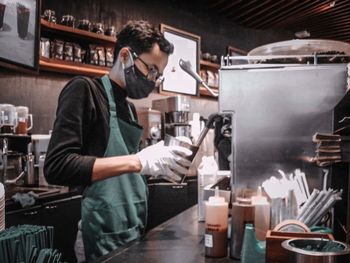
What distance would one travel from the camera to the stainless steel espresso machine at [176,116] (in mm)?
4812

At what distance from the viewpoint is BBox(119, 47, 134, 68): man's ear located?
203 cm

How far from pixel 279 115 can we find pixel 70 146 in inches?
34.5

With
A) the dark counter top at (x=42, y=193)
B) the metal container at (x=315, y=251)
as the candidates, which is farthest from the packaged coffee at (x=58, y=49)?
the metal container at (x=315, y=251)

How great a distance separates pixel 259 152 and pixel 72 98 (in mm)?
826

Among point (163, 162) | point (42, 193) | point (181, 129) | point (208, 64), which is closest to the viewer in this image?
point (163, 162)

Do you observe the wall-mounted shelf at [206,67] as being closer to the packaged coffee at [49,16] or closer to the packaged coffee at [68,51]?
the packaged coffee at [68,51]

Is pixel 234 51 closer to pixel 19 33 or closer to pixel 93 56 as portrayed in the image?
pixel 93 56

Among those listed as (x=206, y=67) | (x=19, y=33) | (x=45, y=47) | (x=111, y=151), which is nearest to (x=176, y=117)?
(x=206, y=67)

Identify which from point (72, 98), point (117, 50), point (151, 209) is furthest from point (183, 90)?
point (72, 98)

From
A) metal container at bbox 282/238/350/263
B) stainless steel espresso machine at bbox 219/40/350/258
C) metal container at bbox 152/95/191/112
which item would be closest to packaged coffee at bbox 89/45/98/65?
metal container at bbox 152/95/191/112

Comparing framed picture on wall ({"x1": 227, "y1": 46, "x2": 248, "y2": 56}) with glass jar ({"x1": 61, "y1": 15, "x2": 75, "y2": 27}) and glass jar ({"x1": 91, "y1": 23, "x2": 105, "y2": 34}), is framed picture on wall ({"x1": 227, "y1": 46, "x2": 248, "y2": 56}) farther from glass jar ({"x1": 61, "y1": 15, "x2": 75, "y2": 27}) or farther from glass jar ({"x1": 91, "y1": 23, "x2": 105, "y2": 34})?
glass jar ({"x1": 61, "y1": 15, "x2": 75, "y2": 27})

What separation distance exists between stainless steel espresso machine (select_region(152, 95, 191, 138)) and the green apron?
2.85m

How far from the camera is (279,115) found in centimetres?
161

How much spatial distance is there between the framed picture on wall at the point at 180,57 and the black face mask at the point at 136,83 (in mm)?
3152
